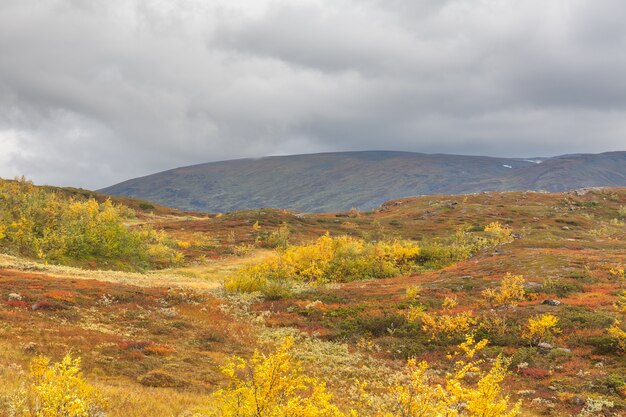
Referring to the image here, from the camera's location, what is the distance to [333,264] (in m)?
50.4

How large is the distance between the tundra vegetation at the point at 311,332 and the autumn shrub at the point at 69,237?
0.26 m

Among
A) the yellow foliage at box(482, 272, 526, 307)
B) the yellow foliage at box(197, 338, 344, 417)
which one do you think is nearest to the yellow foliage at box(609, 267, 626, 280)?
the yellow foliage at box(482, 272, 526, 307)

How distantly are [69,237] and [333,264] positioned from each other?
32787 mm

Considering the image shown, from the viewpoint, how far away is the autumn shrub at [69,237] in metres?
49.7

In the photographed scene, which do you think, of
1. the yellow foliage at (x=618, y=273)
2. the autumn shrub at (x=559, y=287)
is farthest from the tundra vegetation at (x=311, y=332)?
the yellow foliage at (x=618, y=273)

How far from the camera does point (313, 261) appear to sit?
1943 inches

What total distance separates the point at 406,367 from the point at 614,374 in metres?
8.63

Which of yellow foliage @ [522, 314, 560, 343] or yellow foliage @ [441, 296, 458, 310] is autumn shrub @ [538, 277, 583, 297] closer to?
yellow foliage @ [441, 296, 458, 310]

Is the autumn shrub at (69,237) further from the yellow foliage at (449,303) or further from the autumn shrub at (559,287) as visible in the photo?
the autumn shrub at (559,287)

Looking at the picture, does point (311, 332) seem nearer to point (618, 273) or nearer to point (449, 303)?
point (449, 303)

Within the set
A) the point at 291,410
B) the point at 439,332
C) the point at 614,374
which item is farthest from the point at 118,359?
the point at 614,374

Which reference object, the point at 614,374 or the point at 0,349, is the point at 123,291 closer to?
the point at 0,349

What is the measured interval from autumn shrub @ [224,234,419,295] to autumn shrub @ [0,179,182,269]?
1909cm

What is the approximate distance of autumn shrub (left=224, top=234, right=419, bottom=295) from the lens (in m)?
44.5
